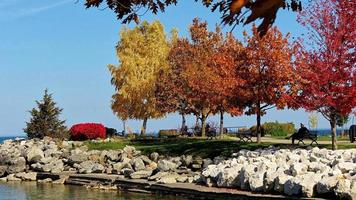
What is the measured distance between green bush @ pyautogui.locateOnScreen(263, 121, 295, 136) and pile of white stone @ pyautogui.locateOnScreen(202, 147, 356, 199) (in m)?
25.9

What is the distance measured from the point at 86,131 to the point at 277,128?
632 inches

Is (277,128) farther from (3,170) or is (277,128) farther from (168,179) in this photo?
(168,179)

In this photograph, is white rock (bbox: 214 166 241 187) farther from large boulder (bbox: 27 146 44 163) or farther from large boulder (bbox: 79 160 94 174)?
large boulder (bbox: 27 146 44 163)

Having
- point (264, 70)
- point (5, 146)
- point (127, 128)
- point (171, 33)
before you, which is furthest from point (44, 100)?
point (264, 70)

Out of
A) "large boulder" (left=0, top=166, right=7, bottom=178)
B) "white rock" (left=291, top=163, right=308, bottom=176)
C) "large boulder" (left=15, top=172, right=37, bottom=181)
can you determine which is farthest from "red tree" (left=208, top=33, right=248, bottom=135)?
"white rock" (left=291, top=163, right=308, bottom=176)

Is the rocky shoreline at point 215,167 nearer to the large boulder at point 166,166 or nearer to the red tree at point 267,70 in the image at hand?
the large boulder at point 166,166

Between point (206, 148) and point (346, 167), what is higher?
point (206, 148)

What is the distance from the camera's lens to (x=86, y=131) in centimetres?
3884

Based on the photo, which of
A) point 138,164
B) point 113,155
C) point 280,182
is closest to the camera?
point 280,182

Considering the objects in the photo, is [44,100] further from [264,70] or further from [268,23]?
[268,23]

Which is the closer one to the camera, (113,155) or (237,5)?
(237,5)

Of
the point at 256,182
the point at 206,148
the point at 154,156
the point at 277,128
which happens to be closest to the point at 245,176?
the point at 256,182

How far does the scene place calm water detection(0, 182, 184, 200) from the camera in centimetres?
1873

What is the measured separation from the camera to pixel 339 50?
22031 millimetres
